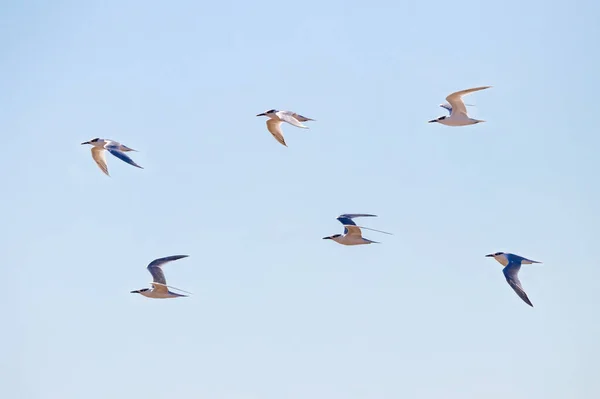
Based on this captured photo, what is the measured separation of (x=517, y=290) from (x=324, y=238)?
731cm

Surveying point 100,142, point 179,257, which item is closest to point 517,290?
point 179,257

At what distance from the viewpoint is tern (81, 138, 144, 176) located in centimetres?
3665

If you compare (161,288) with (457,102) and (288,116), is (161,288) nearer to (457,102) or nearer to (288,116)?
(288,116)

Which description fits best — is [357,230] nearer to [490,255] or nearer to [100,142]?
[490,255]

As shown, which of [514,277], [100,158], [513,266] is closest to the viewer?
[514,277]

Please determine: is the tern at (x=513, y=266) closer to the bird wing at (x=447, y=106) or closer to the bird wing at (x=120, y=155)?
the bird wing at (x=447, y=106)

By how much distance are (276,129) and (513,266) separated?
28.9ft

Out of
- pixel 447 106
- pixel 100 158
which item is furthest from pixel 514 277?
pixel 100 158

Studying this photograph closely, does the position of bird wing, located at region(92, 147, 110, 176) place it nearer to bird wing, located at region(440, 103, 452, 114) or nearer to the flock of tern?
the flock of tern

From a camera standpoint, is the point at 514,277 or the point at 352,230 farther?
the point at 352,230

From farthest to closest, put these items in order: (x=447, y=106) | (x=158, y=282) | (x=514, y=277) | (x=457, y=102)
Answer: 1. (x=447, y=106)
2. (x=158, y=282)
3. (x=457, y=102)
4. (x=514, y=277)

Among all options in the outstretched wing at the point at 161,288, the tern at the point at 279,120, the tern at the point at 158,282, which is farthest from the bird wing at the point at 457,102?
the outstretched wing at the point at 161,288

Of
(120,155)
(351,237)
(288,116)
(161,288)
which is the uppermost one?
(288,116)

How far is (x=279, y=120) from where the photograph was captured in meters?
36.8
